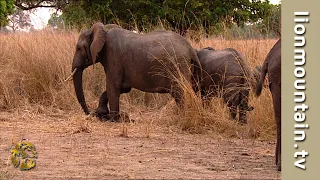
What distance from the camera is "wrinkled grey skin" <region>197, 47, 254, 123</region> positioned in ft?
29.0

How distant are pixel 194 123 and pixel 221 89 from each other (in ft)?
3.11

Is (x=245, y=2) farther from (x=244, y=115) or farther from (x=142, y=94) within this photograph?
(x=244, y=115)

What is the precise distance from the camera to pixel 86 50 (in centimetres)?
1003

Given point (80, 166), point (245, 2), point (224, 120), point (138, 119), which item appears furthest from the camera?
point (245, 2)

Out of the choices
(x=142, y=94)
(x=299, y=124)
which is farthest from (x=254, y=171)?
(x=142, y=94)

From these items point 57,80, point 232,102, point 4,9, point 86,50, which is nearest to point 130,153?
point 232,102

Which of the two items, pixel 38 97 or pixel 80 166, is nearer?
pixel 80 166

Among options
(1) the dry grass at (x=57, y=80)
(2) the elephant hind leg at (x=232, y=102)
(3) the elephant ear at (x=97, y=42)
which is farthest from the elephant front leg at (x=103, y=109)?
(2) the elephant hind leg at (x=232, y=102)

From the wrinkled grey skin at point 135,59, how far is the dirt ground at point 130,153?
641 mm

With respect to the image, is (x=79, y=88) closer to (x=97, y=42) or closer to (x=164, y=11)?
(x=97, y=42)

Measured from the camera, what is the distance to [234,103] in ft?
29.0

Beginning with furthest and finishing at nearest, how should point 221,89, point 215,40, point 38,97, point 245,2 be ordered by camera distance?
point 245,2
point 215,40
point 38,97
point 221,89

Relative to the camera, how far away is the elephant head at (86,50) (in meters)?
9.69

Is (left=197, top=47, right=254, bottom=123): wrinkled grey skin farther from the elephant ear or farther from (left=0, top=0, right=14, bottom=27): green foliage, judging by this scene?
(left=0, top=0, right=14, bottom=27): green foliage
